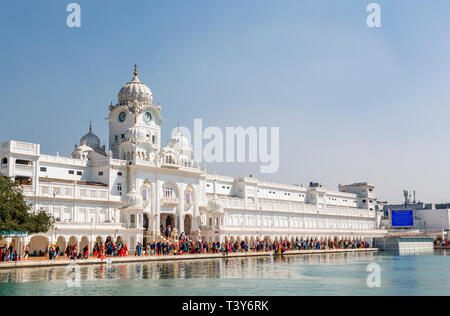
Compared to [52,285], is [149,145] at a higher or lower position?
higher

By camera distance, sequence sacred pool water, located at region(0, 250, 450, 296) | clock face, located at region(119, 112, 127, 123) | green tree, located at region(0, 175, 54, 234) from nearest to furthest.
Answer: sacred pool water, located at region(0, 250, 450, 296), green tree, located at region(0, 175, 54, 234), clock face, located at region(119, 112, 127, 123)

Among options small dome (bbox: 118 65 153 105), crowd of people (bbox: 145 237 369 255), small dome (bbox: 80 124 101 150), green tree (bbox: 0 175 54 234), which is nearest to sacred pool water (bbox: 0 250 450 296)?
green tree (bbox: 0 175 54 234)

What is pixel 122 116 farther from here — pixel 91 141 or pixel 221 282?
pixel 221 282

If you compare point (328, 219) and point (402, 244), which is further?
point (328, 219)

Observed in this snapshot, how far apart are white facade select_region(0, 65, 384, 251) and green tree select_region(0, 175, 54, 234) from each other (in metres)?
6.13

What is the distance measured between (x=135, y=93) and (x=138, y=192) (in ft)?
48.0

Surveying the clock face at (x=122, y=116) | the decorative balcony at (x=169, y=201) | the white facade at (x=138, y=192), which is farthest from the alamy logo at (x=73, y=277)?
the clock face at (x=122, y=116)

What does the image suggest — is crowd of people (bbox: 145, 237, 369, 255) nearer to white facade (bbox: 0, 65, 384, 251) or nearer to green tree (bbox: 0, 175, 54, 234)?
white facade (bbox: 0, 65, 384, 251)

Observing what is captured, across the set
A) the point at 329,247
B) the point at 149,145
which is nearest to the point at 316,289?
the point at 149,145

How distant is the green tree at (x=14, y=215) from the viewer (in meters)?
36.2

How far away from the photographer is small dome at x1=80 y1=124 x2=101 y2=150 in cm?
6650
